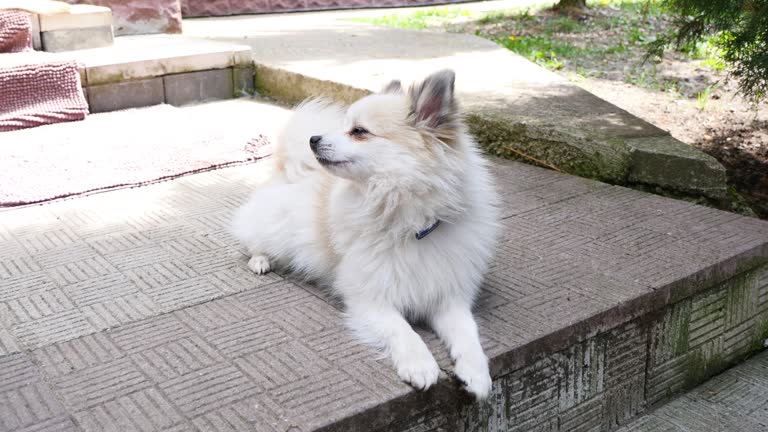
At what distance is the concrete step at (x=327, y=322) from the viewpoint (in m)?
2.23

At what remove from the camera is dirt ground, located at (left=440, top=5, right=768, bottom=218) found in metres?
5.03

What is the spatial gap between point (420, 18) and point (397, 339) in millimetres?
8953

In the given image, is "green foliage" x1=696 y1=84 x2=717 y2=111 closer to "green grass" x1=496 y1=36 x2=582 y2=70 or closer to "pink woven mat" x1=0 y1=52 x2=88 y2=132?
"green grass" x1=496 y1=36 x2=582 y2=70

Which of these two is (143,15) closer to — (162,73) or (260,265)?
(162,73)

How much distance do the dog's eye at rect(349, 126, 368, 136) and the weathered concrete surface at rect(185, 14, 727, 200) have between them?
6.55 ft

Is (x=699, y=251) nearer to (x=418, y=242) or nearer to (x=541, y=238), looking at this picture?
(x=541, y=238)

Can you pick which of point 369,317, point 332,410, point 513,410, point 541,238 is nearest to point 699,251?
point 541,238

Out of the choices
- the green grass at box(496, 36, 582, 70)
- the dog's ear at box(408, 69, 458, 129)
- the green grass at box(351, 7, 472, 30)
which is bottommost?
the green grass at box(496, 36, 582, 70)

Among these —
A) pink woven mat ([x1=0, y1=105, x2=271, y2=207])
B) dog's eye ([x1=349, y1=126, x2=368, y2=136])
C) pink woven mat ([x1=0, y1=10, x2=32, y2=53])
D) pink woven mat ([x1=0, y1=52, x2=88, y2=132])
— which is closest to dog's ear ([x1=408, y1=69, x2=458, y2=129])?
dog's eye ([x1=349, y1=126, x2=368, y2=136])

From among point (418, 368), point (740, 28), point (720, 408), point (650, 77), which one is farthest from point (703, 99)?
point (418, 368)

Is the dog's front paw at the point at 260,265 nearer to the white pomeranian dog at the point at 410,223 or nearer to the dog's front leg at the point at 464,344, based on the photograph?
the white pomeranian dog at the point at 410,223

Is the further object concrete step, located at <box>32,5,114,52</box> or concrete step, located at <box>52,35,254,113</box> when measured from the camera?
concrete step, located at <box>32,5,114,52</box>

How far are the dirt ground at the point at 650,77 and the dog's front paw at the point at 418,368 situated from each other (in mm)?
2833

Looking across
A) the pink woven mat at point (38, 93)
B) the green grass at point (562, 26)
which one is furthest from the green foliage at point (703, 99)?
the pink woven mat at point (38, 93)
